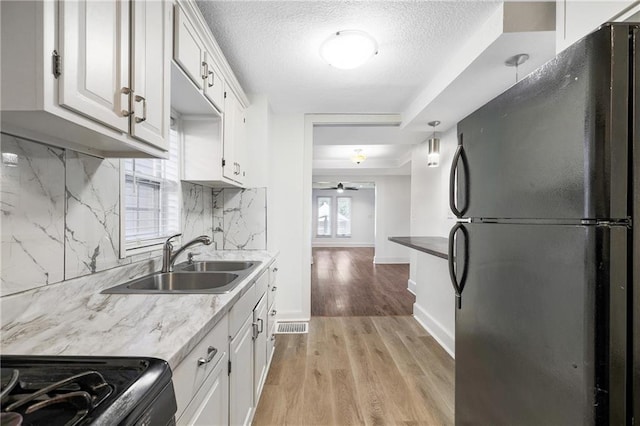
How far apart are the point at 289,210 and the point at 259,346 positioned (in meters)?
1.66

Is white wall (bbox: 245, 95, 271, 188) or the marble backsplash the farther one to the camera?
white wall (bbox: 245, 95, 271, 188)

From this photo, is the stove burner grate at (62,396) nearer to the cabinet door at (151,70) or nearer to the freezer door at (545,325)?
the cabinet door at (151,70)

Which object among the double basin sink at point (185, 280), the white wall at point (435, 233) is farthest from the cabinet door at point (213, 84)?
the white wall at point (435, 233)

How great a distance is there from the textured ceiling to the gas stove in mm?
1779

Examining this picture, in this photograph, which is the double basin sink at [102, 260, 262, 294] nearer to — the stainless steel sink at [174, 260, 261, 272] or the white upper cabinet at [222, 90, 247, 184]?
the stainless steel sink at [174, 260, 261, 272]

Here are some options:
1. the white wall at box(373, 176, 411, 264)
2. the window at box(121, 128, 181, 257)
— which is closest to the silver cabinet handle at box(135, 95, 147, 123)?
the window at box(121, 128, 181, 257)

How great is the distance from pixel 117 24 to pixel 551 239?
155 cm

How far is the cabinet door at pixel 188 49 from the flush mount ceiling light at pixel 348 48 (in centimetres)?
78

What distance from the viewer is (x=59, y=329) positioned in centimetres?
85

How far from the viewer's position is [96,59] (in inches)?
31.9

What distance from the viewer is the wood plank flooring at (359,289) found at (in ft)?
12.3

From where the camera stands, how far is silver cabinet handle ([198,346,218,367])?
90cm

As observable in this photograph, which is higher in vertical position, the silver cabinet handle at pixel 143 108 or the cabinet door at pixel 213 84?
the cabinet door at pixel 213 84

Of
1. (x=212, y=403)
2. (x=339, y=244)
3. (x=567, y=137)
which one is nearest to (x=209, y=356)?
(x=212, y=403)
